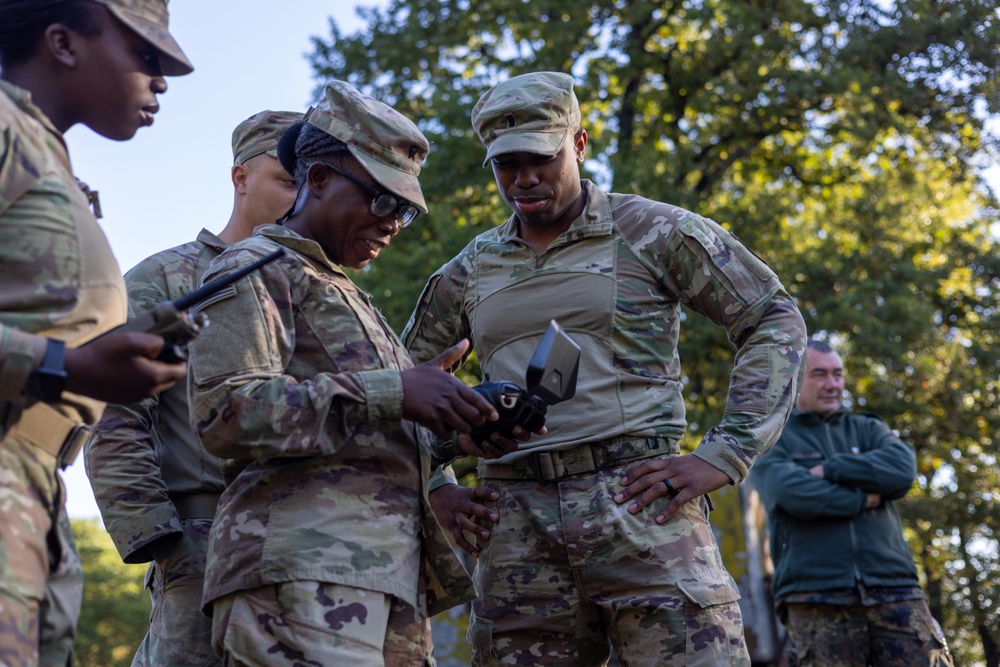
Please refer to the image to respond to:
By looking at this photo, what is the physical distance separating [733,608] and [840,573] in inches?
132

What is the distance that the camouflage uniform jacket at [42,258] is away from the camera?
243 cm

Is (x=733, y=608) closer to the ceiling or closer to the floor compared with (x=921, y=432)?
closer to the ceiling

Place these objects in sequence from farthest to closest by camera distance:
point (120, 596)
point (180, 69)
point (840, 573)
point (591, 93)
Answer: point (120, 596) < point (591, 93) < point (840, 573) < point (180, 69)

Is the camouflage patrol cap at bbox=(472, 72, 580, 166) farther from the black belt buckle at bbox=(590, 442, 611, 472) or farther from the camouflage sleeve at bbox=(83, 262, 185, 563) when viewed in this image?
the camouflage sleeve at bbox=(83, 262, 185, 563)

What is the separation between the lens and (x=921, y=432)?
1569 cm

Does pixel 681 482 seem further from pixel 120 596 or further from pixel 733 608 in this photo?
pixel 120 596

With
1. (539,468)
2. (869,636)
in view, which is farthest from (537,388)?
(869,636)

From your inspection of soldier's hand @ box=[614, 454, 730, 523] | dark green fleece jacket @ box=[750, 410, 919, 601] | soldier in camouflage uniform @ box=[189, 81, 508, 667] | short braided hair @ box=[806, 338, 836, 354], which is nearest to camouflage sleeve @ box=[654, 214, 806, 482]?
soldier's hand @ box=[614, 454, 730, 523]

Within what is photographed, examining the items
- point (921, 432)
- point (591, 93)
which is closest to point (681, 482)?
point (921, 432)

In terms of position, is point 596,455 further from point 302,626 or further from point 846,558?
point 846,558

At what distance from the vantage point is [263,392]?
285 cm

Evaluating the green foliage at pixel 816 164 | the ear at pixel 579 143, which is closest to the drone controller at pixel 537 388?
the ear at pixel 579 143

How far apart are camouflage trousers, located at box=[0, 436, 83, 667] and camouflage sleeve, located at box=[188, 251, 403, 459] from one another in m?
0.44

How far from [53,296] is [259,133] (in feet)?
7.30
